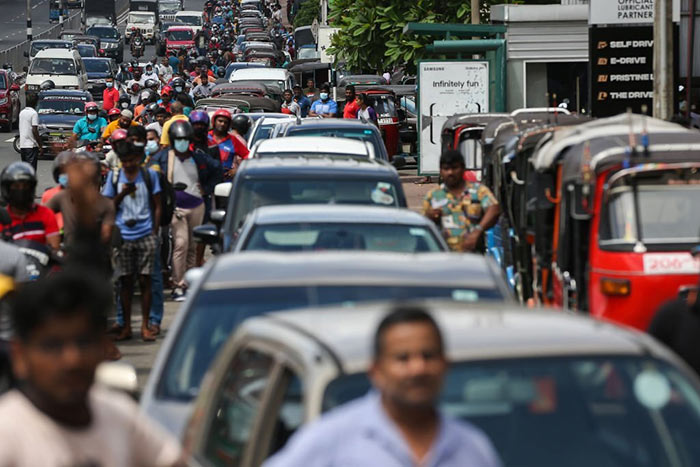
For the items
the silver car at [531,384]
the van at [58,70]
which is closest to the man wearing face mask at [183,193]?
the silver car at [531,384]

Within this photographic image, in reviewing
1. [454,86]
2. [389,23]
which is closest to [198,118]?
[454,86]

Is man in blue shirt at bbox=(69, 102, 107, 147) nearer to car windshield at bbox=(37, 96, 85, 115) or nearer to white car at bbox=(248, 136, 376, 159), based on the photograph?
white car at bbox=(248, 136, 376, 159)

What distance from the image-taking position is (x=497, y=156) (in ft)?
51.8

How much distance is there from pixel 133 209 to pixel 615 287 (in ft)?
14.3

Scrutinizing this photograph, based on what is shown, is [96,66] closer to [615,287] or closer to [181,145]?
[181,145]

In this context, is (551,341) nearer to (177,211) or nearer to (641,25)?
(177,211)

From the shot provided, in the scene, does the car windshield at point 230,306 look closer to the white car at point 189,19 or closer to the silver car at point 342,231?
the silver car at point 342,231

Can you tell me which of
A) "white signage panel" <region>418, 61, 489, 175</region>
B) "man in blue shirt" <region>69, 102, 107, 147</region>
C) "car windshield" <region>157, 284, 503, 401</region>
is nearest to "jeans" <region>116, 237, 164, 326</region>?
"car windshield" <region>157, 284, 503, 401</region>

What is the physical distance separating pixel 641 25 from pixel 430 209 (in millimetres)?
10092

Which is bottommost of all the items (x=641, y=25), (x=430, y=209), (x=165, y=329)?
(x=165, y=329)

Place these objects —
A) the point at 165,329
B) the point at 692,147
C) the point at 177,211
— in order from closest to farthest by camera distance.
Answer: the point at 692,147
the point at 165,329
the point at 177,211

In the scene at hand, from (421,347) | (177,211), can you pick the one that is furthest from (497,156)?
(421,347)

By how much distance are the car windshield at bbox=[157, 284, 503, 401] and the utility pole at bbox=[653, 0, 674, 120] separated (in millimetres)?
12054

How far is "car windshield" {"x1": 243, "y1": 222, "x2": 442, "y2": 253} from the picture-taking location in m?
9.10
